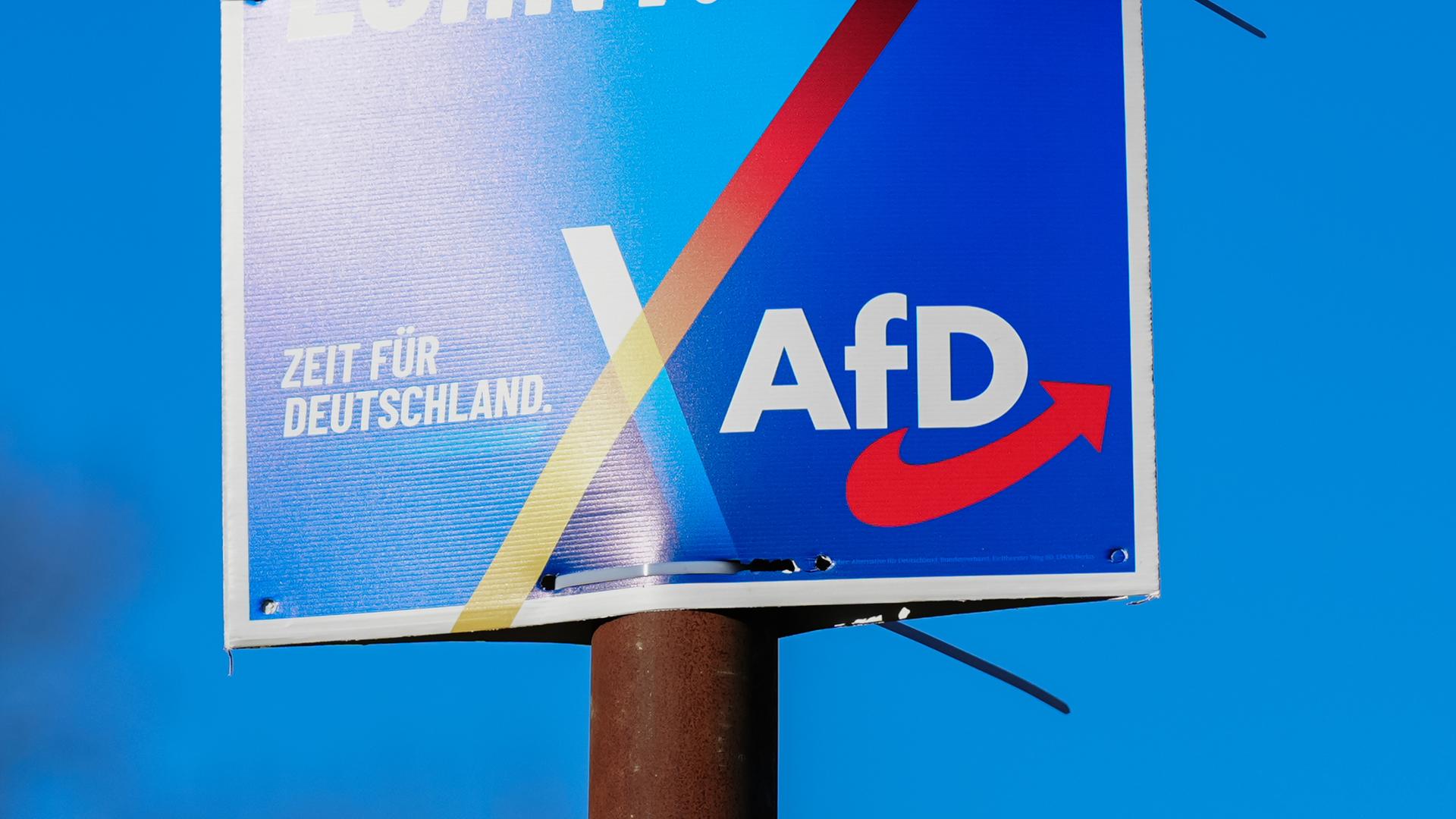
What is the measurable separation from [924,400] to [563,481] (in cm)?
147

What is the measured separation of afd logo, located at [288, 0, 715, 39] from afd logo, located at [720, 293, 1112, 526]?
1.74m

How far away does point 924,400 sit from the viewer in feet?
34.9

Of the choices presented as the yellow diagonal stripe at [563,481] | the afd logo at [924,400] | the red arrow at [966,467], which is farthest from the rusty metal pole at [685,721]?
the afd logo at [924,400]

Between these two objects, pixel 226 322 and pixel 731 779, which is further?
pixel 226 322

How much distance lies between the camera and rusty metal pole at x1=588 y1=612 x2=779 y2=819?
10.0 meters

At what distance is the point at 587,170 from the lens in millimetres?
10984

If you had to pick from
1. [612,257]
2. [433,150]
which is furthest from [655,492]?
[433,150]

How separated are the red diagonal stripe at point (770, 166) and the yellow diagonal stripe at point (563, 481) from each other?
0.13 meters

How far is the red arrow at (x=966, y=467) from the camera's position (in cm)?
1052

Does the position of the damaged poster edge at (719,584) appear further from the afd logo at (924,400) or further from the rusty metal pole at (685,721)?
the afd logo at (924,400)

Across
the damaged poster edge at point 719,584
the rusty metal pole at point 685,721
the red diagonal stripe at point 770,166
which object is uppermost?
the red diagonal stripe at point 770,166

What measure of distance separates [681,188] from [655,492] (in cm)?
128

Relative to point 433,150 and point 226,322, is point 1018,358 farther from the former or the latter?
point 226,322

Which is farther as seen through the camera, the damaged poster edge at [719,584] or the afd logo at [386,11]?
the afd logo at [386,11]
